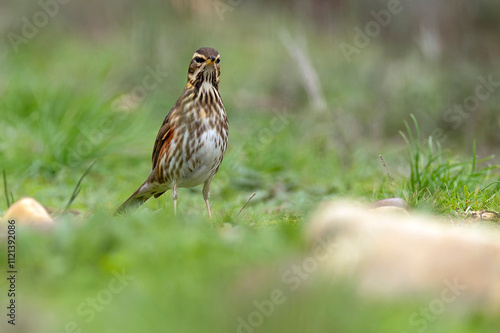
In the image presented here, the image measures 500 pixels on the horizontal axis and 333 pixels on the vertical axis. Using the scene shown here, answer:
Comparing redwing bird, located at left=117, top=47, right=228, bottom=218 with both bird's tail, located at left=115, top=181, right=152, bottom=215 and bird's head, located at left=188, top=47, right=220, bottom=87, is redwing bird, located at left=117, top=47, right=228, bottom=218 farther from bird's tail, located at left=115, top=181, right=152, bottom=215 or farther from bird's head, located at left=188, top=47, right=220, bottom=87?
bird's tail, located at left=115, top=181, right=152, bottom=215

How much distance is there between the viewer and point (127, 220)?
453cm

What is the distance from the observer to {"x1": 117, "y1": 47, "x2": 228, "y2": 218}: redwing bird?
5859mm

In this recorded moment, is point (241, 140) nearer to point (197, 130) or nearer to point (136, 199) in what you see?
point (136, 199)

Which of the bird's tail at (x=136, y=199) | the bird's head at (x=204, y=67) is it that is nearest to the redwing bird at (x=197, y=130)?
the bird's head at (x=204, y=67)

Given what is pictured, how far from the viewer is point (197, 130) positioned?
5.85 meters

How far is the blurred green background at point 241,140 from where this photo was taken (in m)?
3.49

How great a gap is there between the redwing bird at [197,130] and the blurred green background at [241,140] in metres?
0.35

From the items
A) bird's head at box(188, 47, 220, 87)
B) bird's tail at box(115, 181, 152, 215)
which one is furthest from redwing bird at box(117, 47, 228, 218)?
bird's tail at box(115, 181, 152, 215)

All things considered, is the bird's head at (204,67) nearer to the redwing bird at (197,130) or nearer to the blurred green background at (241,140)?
the redwing bird at (197,130)

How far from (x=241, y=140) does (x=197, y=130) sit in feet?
10.6

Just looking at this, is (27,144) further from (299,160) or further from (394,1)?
(394,1)

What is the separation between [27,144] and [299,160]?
2916mm

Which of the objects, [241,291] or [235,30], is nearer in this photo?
[241,291]

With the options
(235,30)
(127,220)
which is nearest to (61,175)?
(127,220)
